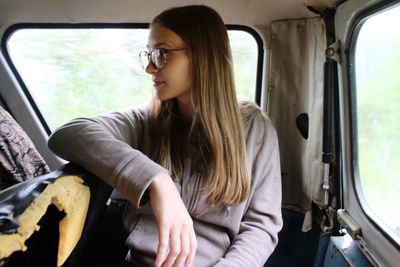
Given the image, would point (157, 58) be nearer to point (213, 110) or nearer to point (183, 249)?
point (213, 110)

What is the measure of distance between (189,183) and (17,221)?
0.72 metres

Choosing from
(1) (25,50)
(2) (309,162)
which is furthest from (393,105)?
(1) (25,50)

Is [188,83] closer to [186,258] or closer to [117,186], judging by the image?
[117,186]

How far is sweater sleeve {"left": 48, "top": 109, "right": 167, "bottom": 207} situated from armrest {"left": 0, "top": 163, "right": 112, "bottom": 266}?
5cm

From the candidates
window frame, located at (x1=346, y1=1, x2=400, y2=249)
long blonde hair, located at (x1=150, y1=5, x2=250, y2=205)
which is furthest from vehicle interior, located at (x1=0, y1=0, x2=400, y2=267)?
long blonde hair, located at (x1=150, y1=5, x2=250, y2=205)

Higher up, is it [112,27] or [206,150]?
[112,27]

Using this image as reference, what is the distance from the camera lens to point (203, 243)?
1.42m

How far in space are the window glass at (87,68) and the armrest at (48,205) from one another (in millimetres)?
1039

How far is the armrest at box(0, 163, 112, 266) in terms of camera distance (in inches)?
30.2

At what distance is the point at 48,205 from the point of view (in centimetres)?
89

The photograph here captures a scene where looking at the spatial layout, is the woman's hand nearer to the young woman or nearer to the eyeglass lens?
the young woman

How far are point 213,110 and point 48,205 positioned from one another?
691 mm

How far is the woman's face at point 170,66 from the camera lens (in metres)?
1.37

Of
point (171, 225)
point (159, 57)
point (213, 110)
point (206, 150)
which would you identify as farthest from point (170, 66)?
point (171, 225)
